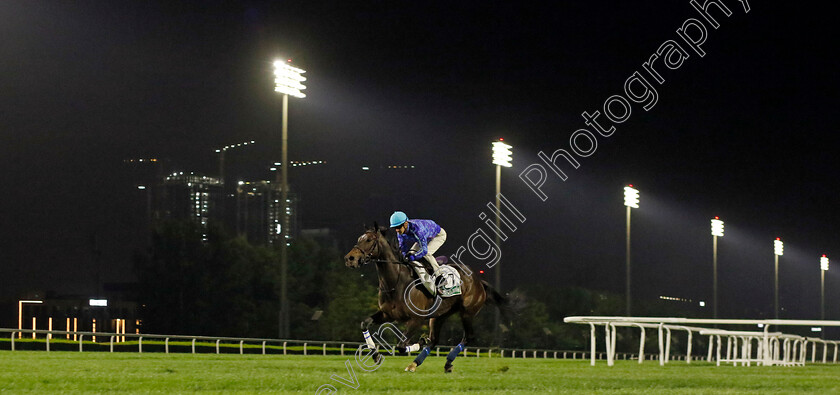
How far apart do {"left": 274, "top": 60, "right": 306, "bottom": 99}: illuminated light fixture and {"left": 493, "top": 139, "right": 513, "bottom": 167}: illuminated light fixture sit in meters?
10.7

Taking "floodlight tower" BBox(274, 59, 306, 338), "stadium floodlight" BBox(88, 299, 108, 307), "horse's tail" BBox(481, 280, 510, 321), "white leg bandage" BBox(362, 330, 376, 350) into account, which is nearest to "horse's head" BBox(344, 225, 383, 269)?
"white leg bandage" BBox(362, 330, 376, 350)

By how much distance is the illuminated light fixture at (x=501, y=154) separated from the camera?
3669 cm

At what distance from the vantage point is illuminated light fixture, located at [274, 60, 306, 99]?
26812 millimetres

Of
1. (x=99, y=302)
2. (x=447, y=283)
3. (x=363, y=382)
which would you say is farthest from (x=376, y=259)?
(x=99, y=302)

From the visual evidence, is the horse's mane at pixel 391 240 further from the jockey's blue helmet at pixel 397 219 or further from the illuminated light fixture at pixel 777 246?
the illuminated light fixture at pixel 777 246

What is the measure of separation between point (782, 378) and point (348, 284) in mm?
40367

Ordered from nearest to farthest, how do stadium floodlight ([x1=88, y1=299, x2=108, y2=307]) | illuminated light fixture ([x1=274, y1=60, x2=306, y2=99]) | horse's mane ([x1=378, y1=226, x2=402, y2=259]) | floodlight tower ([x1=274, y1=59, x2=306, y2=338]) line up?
horse's mane ([x1=378, y1=226, x2=402, y2=259]) < floodlight tower ([x1=274, y1=59, x2=306, y2=338]) < illuminated light fixture ([x1=274, y1=60, x2=306, y2=99]) < stadium floodlight ([x1=88, y1=299, x2=108, y2=307])

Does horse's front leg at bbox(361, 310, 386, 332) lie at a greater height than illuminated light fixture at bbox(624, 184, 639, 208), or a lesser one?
lesser

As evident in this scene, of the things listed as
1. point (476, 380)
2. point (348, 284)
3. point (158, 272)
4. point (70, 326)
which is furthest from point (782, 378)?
Result: point (70, 326)

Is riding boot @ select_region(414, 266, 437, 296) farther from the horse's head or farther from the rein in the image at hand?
the horse's head

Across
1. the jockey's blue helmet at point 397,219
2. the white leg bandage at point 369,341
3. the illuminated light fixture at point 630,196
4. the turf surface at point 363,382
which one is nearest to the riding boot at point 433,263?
the jockey's blue helmet at point 397,219

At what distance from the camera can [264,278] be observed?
176ft

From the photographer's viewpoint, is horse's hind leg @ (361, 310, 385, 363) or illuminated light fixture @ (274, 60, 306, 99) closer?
horse's hind leg @ (361, 310, 385, 363)

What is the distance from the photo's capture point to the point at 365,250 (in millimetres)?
11211
